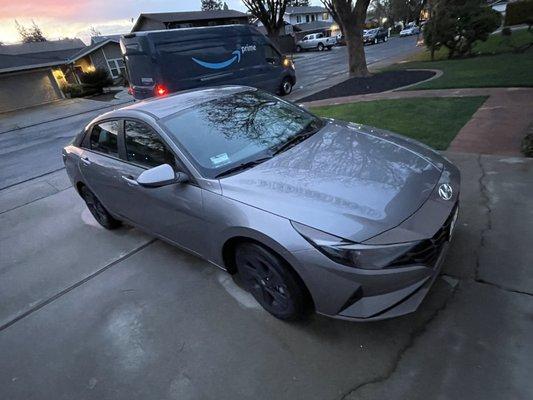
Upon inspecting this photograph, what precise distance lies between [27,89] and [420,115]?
3059cm

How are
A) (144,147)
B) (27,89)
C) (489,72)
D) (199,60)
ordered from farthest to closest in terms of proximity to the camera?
(27,89), (199,60), (489,72), (144,147)

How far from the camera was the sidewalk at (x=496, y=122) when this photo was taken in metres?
5.20

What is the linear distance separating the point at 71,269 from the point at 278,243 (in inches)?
115

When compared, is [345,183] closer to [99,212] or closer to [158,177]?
[158,177]

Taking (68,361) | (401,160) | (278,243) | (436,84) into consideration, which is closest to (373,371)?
(278,243)

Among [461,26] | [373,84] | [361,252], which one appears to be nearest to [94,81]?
[373,84]

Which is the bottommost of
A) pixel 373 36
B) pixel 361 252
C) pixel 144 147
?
pixel 373 36

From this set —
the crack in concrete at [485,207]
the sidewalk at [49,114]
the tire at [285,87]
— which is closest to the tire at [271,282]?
the crack in concrete at [485,207]

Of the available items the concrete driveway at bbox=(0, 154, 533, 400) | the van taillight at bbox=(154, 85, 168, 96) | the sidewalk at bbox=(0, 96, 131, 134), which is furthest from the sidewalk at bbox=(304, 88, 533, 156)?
the sidewalk at bbox=(0, 96, 131, 134)

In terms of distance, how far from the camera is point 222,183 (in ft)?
9.09

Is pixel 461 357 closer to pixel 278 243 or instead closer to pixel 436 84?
pixel 278 243

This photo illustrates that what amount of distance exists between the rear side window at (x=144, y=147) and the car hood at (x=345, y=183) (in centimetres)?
72

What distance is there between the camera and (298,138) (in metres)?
3.30

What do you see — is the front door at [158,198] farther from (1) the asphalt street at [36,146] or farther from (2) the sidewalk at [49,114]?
(2) the sidewalk at [49,114]
